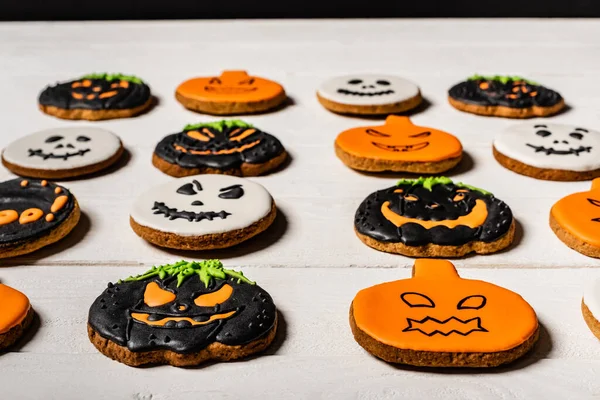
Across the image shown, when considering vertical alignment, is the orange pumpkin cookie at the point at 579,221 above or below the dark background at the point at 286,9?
above

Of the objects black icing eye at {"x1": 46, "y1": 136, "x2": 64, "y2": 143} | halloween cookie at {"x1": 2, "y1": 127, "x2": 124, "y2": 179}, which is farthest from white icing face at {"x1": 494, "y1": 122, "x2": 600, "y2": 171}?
black icing eye at {"x1": 46, "y1": 136, "x2": 64, "y2": 143}

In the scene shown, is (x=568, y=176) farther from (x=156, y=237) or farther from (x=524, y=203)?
(x=156, y=237)

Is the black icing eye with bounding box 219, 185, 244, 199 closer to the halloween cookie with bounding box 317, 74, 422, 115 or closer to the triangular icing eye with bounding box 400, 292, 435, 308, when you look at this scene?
the triangular icing eye with bounding box 400, 292, 435, 308

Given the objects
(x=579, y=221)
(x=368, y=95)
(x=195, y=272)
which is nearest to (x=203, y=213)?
(x=195, y=272)

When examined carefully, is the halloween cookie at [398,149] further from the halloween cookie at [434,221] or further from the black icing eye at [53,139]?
the black icing eye at [53,139]

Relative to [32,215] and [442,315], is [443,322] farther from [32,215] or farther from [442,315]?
[32,215]

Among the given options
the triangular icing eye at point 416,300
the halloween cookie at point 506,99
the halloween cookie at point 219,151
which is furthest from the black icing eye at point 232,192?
the halloween cookie at point 506,99
